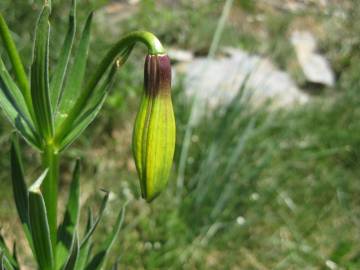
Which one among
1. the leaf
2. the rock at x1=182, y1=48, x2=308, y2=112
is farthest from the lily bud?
the rock at x1=182, y1=48, x2=308, y2=112

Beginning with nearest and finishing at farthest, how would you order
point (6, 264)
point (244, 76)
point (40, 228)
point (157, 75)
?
point (157, 75)
point (40, 228)
point (6, 264)
point (244, 76)

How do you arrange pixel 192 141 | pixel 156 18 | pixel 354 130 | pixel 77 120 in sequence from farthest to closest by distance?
pixel 156 18
pixel 354 130
pixel 192 141
pixel 77 120

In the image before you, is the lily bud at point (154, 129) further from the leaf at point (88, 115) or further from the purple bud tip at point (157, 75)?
the leaf at point (88, 115)

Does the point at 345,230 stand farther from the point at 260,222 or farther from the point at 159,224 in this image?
the point at 159,224

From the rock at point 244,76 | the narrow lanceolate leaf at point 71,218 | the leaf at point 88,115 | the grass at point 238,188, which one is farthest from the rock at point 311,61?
the leaf at point 88,115

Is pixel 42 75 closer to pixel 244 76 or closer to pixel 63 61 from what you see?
pixel 63 61

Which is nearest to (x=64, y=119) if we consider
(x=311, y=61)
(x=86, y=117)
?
(x=86, y=117)

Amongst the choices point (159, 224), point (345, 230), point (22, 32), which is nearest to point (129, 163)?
point (159, 224)
